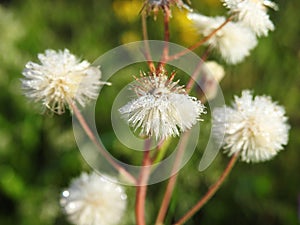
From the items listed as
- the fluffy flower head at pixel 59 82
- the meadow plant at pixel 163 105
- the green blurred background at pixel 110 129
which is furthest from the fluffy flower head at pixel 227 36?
the green blurred background at pixel 110 129

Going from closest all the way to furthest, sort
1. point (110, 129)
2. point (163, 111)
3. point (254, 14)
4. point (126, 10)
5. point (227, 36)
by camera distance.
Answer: point (163, 111), point (254, 14), point (227, 36), point (110, 129), point (126, 10)

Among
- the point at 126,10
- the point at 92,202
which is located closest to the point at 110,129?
the point at 126,10

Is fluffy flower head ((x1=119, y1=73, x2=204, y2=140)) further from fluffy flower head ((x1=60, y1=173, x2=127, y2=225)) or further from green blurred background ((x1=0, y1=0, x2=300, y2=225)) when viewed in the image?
green blurred background ((x1=0, y1=0, x2=300, y2=225))

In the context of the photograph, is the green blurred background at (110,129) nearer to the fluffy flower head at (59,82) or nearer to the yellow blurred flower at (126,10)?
the yellow blurred flower at (126,10)

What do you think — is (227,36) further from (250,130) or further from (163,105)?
(163,105)

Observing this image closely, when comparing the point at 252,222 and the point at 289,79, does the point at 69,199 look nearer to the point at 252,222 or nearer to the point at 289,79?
the point at 252,222

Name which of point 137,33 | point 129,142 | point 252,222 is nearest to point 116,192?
point 129,142
